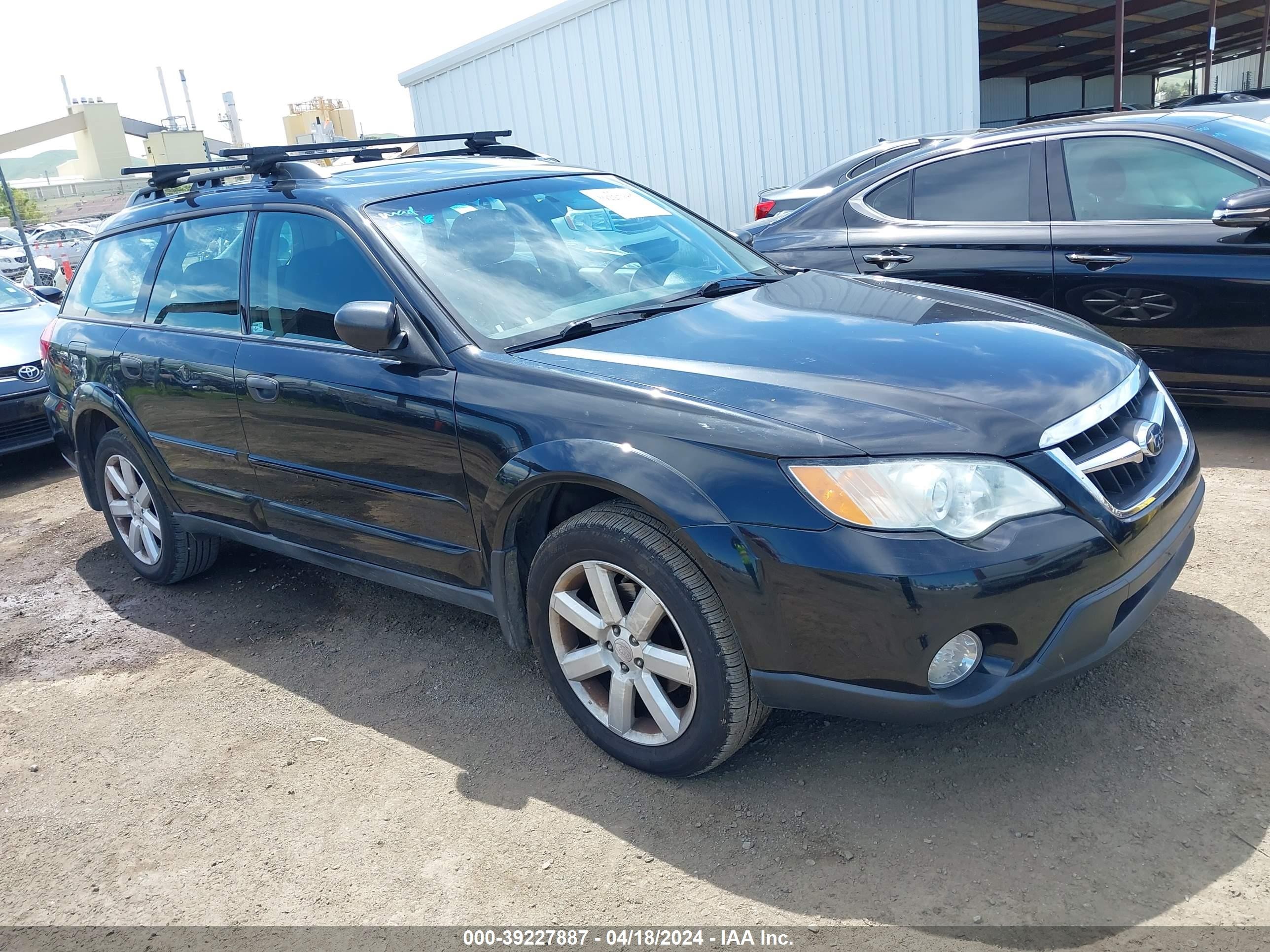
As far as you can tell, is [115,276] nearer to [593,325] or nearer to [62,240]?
[593,325]

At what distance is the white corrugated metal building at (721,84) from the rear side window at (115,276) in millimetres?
7865

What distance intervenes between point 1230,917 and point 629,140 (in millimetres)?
11451

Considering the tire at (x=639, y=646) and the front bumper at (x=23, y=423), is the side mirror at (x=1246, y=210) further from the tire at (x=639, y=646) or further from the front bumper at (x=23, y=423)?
the front bumper at (x=23, y=423)

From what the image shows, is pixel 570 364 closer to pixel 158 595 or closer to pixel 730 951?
pixel 730 951

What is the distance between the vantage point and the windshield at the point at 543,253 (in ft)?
10.9

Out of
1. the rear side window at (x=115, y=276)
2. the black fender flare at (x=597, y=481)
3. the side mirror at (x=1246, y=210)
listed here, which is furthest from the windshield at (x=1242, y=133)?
the rear side window at (x=115, y=276)

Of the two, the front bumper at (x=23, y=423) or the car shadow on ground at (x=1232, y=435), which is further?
the front bumper at (x=23, y=423)

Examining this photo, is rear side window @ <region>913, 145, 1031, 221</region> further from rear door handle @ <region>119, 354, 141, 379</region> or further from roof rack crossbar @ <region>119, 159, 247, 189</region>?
rear door handle @ <region>119, 354, 141, 379</region>

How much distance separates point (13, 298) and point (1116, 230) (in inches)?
325

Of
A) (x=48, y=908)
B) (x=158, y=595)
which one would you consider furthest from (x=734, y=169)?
(x=48, y=908)

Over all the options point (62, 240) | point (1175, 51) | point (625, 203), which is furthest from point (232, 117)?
point (1175, 51)

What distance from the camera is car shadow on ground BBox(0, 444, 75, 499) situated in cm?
736

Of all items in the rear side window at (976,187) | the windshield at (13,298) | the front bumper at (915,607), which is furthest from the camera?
the windshield at (13,298)

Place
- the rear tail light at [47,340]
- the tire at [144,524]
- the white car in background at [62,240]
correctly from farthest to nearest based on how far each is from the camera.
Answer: the white car in background at [62,240], the rear tail light at [47,340], the tire at [144,524]
